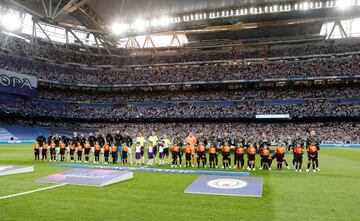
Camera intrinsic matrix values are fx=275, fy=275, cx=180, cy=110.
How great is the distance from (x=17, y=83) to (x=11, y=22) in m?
10.4

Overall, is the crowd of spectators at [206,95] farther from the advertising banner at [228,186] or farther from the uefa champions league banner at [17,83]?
the advertising banner at [228,186]

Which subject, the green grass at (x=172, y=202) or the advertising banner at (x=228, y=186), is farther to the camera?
the advertising banner at (x=228, y=186)

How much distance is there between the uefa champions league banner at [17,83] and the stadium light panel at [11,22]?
308 inches

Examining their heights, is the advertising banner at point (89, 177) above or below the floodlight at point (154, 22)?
below

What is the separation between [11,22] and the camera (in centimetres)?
4716

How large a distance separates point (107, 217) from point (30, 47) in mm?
61826

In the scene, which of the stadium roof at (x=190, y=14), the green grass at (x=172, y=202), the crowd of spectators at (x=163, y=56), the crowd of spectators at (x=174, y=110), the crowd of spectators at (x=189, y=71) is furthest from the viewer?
the crowd of spectators at (x=163, y=56)

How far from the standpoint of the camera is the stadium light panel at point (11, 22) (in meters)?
45.6

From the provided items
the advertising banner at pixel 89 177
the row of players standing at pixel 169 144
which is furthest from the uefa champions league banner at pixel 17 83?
the advertising banner at pixel 89 177

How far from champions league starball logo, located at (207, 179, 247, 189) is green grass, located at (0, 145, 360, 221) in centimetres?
96

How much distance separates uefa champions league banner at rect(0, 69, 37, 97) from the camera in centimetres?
4647

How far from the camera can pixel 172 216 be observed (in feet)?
24.0

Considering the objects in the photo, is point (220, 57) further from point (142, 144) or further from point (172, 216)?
point (172, 216)

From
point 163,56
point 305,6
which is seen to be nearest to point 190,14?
point 305,6
